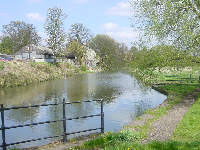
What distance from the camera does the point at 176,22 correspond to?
19.9m

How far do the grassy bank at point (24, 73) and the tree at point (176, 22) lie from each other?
27463mm

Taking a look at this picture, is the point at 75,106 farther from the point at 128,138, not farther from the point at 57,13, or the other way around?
the point at 57,13

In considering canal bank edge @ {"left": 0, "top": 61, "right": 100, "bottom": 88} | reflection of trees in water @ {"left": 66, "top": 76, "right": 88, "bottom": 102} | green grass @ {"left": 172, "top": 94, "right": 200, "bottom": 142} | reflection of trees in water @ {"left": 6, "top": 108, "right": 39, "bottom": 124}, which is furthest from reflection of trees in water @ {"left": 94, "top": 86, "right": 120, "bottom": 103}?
canal bank edge @ {"left": 0, "top": 61, "right": 100, "bottom": 88}

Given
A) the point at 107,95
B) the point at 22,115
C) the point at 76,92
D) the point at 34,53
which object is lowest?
the point at 22,115

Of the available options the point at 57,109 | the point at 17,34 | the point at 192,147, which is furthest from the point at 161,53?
the point at 17,34

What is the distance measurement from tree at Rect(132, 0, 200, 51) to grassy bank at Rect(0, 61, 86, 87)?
27463 mm

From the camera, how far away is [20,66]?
155 ft

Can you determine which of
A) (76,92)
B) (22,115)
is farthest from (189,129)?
(76,92)

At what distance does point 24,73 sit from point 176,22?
3280 centimetres

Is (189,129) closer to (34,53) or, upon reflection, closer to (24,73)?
(24,73)

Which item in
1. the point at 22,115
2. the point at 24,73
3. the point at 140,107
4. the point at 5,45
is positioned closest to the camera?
the point at 22,115

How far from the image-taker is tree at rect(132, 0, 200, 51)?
754 inches

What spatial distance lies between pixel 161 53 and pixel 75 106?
371 inches

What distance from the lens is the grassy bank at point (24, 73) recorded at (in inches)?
1569
